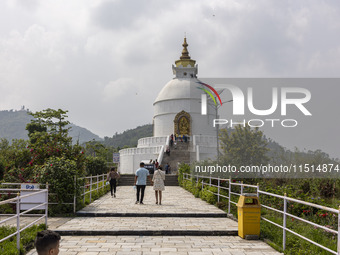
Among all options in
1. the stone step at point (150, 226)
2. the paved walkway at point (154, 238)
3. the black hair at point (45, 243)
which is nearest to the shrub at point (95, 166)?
the paved walkway at point (154, 238)

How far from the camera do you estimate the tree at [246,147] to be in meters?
33.7

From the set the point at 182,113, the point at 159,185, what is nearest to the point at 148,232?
the point at 159,185

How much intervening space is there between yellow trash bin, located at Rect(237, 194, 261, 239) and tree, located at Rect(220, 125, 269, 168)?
23.9m

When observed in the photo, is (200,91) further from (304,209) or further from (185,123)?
(304,209)

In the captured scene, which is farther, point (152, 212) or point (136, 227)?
point (152, 212)

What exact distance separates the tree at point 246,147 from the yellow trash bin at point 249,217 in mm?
23922

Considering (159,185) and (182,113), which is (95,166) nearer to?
(159,185)

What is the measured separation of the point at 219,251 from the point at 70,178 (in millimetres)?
6157

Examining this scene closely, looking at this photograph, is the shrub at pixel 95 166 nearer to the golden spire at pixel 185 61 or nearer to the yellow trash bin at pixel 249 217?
the yellow trash bin at pixel 249 217

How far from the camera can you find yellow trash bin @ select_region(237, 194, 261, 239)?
878 cm

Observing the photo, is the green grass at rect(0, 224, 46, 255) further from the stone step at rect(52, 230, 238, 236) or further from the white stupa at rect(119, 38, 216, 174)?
the white stupa at rect(119, 38, 216, 174)

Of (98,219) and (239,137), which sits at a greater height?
(239,137)

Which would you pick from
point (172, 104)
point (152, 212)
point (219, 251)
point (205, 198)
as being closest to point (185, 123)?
point (172, 104)

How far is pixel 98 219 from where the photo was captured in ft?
37.2
